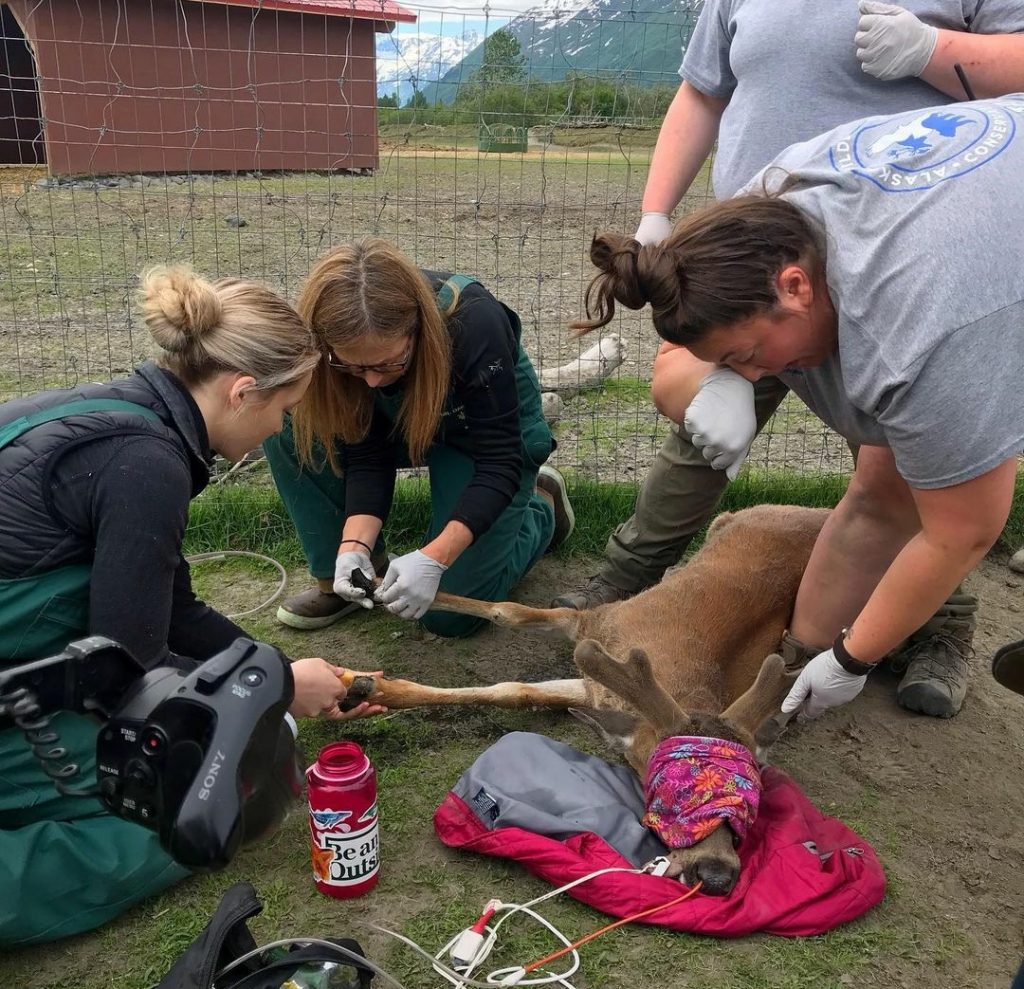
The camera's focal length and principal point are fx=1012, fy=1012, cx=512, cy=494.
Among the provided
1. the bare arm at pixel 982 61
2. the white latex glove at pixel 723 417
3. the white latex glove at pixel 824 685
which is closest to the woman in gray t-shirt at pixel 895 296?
the white latex glove at pixel 824 685

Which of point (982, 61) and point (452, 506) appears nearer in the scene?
point (982, 61)

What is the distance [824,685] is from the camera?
2.88m

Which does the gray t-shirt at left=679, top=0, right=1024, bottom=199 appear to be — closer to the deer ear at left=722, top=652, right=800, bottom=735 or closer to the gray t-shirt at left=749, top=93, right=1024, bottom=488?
the gray t-shirt at left=749, top=93, right=1024, bottom=488

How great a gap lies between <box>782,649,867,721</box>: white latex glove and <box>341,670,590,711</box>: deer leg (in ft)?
3.07

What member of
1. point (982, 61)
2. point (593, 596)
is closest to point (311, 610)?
point (593, 596)

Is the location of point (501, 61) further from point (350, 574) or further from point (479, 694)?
point (479, 694)

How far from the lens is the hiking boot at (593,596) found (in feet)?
14.2

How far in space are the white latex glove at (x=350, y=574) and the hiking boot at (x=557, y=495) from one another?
3.79ft

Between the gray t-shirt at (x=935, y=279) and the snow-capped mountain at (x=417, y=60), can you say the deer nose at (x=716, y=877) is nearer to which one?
the gray t-shirt at (x=935, y=279)

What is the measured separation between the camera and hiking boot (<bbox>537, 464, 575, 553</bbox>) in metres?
4.71

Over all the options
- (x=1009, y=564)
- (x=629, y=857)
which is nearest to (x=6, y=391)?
(x=629, y=857)

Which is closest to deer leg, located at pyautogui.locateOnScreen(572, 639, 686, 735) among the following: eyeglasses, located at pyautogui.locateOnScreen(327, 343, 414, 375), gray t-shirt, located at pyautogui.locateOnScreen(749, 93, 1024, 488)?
eyeglasses, located at pyautogui.locateOnScreen(327, 343, 414, 375)

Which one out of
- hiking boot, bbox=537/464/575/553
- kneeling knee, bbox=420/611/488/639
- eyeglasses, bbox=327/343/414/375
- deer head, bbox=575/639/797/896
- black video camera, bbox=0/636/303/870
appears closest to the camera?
black video camera, bbox=0/636/303/870

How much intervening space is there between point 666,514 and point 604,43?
2.76 meters
